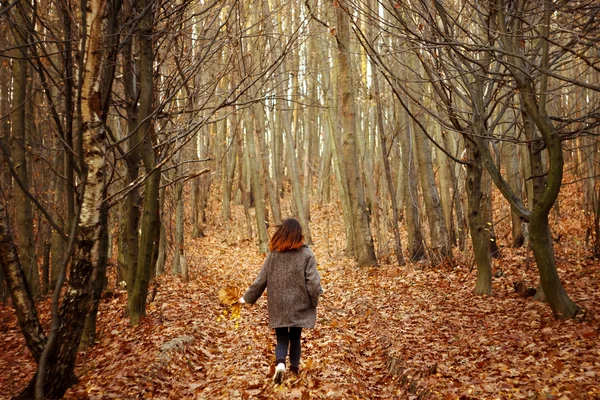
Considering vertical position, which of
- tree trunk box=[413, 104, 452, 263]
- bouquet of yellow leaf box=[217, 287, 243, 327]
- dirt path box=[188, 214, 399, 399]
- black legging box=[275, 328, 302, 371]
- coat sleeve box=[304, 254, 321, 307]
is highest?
tree trunk box=[413, 104, 452, 263]

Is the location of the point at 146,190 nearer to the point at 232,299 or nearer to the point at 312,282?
the point at 232,299

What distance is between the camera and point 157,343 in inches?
263

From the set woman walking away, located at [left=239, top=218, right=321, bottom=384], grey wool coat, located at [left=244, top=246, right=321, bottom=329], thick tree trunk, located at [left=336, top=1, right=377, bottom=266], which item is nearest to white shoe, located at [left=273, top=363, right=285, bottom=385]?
woman walking away, located at [left=239, top=218, right=321, bottom=384]

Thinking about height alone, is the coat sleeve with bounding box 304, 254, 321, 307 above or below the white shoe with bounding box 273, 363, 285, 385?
above

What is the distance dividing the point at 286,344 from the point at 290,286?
2.12 ft

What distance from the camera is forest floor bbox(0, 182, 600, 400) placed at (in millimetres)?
5066

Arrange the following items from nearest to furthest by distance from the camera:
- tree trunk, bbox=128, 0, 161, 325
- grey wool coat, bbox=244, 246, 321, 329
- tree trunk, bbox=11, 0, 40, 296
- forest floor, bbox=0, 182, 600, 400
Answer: forest floor, bbox=0, 182, 600, 400 → grey wool coat, bbox=244, 246, 321, 329 → tree trunk, bbox=128, 0, 161, 325 → tree trunk, bbox=11, 0, 40, 296

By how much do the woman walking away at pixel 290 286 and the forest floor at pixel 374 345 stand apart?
1.86 ft

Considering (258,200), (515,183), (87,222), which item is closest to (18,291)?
(87,222)

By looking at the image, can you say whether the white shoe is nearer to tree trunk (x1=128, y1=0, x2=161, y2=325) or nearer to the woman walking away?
the woman walking away

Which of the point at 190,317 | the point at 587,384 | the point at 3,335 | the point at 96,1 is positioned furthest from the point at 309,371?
the point at 3,335

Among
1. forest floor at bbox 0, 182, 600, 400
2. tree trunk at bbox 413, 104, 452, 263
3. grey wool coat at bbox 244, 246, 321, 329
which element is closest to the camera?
forest floor at bbox 0, 182, 600, 400

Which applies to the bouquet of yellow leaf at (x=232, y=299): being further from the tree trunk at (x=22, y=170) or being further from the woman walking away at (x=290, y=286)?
the tree trunk at (x=22, y=170)

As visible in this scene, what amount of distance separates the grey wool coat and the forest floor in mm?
653
